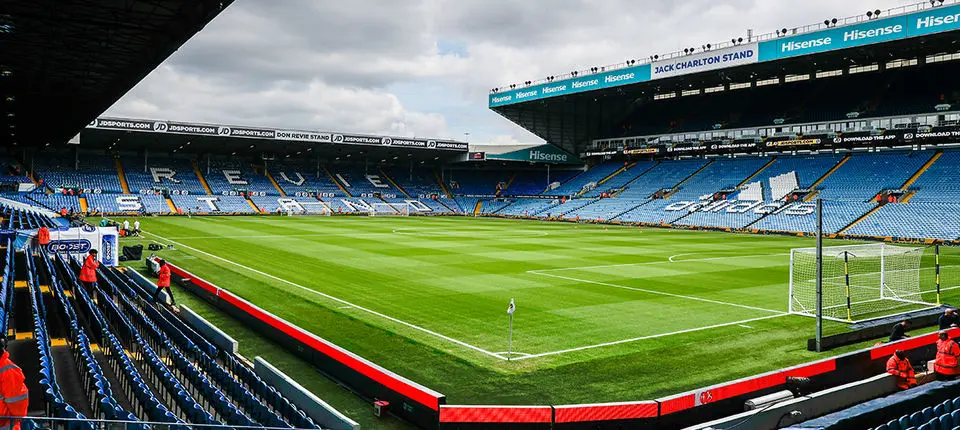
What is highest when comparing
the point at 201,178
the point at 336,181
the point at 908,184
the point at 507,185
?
the point at 507,185

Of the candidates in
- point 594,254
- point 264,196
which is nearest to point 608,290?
point 594,254

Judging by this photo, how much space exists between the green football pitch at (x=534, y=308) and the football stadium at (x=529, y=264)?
13cm

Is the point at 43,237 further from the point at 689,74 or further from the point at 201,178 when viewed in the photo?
the point at 201,178

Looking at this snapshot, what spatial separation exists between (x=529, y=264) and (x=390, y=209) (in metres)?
50.2

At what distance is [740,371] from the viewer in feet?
41.2

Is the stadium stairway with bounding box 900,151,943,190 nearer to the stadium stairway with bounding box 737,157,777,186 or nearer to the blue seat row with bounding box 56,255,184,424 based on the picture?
the stadium stairway with bounding box 737,157,777,186

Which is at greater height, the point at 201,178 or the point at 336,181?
the point at 336,181

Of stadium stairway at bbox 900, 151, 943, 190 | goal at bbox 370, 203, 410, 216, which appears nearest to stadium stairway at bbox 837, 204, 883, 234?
stadium stairway at bbox 900, 151, 943, 190

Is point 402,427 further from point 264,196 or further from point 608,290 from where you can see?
point 264,196

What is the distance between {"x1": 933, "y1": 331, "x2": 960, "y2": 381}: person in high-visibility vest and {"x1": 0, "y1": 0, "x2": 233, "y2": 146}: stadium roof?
14017 mm

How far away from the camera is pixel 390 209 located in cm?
7656

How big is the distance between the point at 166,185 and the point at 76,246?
161 feet

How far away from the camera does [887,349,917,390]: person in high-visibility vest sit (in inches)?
428

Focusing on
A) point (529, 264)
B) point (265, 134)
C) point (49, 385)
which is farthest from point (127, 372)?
point (265, 134)
